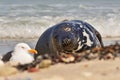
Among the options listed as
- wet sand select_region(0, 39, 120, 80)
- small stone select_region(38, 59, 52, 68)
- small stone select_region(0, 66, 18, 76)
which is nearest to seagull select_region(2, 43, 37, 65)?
small stone select_region(38, 59, 52, 68)

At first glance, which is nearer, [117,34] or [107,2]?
[117,34]

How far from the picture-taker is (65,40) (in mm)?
6539

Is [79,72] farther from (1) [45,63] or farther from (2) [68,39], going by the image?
(2) [68,39]

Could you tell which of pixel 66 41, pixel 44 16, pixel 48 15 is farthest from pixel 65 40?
pixel 48 15

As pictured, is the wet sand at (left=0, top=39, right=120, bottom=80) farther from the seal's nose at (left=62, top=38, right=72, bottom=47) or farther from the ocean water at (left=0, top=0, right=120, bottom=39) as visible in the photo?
the ocean water at (left=0, top=0, right=120, bottom=39)

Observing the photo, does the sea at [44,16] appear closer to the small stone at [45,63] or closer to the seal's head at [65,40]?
the seal's head at [65,40]

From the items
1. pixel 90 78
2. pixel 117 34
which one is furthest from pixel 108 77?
pixel 117 34

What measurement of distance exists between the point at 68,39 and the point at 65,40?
0.05 metres

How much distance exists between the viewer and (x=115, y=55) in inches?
196

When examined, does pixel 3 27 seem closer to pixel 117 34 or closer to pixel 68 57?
pixel 117 34

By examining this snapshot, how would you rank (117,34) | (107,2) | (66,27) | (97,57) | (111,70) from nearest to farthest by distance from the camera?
1. (111,70)
2. (97,57)
3. (66,27)
4. (117,34)
5. (107,2)

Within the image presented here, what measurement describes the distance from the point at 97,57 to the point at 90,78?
1.04 meters

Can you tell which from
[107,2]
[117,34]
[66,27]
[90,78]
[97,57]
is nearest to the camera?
[90,78]

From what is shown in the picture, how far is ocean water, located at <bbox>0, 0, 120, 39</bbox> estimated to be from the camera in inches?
575
